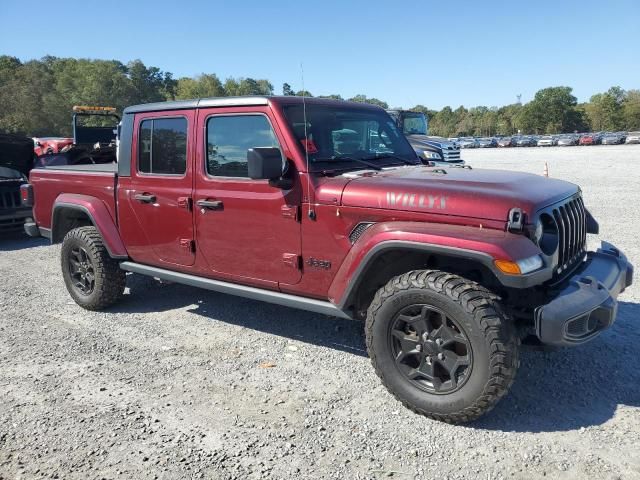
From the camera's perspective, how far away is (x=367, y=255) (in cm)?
317

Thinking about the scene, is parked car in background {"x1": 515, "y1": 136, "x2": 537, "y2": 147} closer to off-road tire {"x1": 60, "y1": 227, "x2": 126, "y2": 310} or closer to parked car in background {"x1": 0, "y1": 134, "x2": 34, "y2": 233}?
parked car in background {"x1": 0, "y1": 134, "x2": 34, "y2": 233}

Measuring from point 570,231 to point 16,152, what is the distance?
30.9 ft

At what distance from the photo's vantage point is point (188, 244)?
4.28 metres

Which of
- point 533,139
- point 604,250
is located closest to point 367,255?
point 604,250

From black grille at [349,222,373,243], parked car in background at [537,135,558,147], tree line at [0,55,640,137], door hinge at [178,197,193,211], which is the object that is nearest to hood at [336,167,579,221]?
black grille at [349,222,373,243]

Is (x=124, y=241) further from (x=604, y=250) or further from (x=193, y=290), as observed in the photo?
(x=604, y=250)

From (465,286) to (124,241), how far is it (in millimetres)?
3318

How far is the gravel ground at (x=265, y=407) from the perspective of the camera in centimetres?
273

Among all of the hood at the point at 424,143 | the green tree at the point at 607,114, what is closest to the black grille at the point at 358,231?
the hood at the point at 424,143

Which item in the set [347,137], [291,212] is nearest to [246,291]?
[291,212]

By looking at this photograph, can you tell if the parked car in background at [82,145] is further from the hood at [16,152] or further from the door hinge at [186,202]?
the door hinge at [186,202]

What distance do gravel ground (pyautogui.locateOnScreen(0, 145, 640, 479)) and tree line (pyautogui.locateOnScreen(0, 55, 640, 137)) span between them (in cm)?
4355

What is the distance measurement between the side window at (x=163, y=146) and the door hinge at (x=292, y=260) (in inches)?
49.3

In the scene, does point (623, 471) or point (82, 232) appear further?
point (82, 232)
